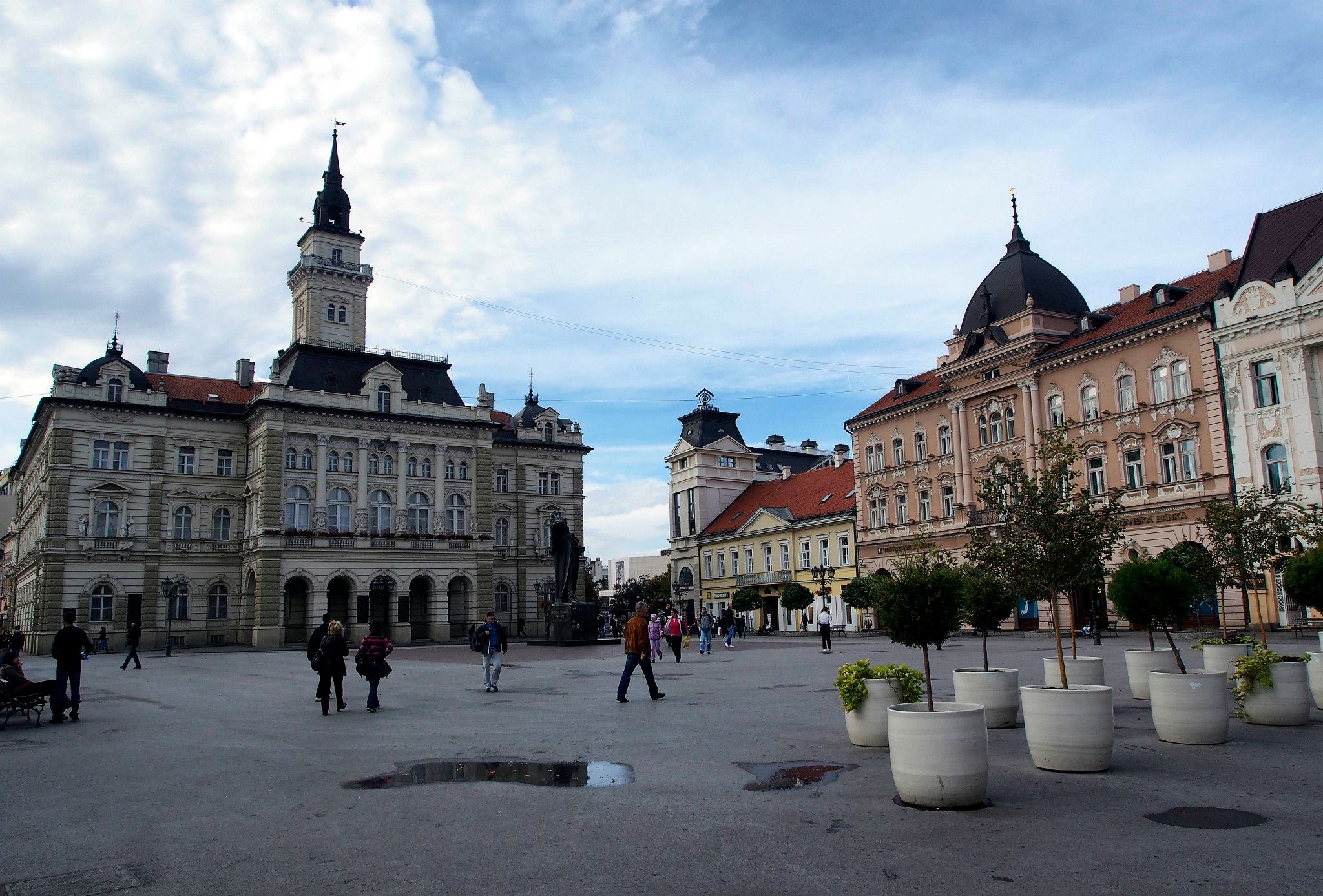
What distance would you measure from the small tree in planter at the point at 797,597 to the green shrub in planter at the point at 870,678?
45.4 m

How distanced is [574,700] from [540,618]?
5246cm

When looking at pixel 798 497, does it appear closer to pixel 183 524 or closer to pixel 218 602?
pixel 218 602

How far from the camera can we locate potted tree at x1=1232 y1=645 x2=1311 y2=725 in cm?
1170

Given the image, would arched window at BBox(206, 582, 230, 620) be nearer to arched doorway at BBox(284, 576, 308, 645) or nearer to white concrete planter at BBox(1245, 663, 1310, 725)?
arched doorway at BBox(284, 576, 308, 645)

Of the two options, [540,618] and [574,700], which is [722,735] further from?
[540,618]

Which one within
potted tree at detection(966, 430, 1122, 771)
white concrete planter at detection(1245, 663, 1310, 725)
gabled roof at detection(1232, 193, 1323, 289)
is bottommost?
white concrete planter at detection(1245, 663, 1310, 725)

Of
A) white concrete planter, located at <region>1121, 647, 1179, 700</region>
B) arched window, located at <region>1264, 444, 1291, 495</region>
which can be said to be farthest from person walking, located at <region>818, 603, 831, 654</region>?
white concrete planter, located at <region>1121, 647, 1179, 700</region>

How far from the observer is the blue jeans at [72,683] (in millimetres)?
15750

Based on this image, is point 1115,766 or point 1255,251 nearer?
point 1115,766

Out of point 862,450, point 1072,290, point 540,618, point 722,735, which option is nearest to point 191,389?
point 540,618

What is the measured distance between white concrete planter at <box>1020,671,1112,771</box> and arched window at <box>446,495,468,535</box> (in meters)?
56.3

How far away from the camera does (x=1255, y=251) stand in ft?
125

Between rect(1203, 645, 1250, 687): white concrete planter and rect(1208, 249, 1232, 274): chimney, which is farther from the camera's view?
rect(1208, 249, 1232, 274): chimney

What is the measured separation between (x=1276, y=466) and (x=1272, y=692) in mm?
27958
